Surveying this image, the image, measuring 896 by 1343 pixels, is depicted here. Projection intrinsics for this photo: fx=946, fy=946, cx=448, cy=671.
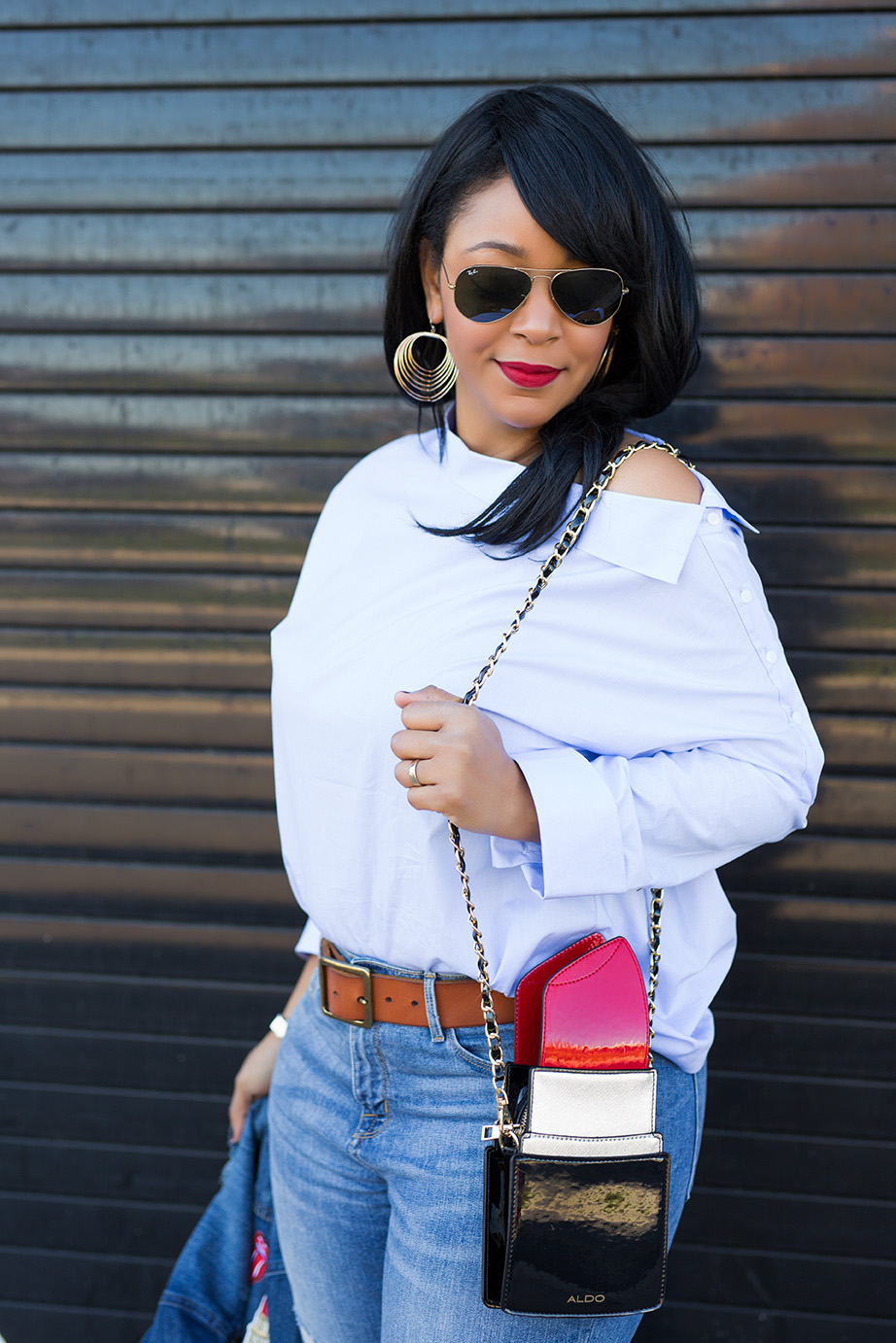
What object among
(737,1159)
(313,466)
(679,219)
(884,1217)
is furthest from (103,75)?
(884,1217)

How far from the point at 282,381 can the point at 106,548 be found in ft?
1.92

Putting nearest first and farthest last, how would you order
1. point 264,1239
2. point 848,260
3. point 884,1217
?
point 264,1239, point 848,260, point 884,1217

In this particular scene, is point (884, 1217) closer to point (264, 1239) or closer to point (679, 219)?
point (264, 1239)

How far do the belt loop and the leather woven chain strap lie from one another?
6 cm

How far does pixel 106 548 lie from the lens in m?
2.29

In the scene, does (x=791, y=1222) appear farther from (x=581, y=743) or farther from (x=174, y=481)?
(x=174, y=481)

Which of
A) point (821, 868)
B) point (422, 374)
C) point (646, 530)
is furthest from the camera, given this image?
point (821, 868)

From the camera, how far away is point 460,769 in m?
1.10

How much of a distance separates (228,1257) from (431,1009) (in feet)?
3.09

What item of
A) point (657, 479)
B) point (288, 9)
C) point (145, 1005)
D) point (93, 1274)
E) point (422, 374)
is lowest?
point (93, 1274)

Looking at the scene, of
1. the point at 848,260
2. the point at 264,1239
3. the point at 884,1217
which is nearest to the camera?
the point at 264,1239

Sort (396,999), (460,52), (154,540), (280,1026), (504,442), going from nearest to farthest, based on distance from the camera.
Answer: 1. (396,999)
2. (504,442)
3. (280,1026)
4. (460,52)
5. (154,540)

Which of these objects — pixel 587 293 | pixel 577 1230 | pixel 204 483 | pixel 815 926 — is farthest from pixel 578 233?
pixel 815 926

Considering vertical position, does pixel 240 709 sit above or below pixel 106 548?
below
